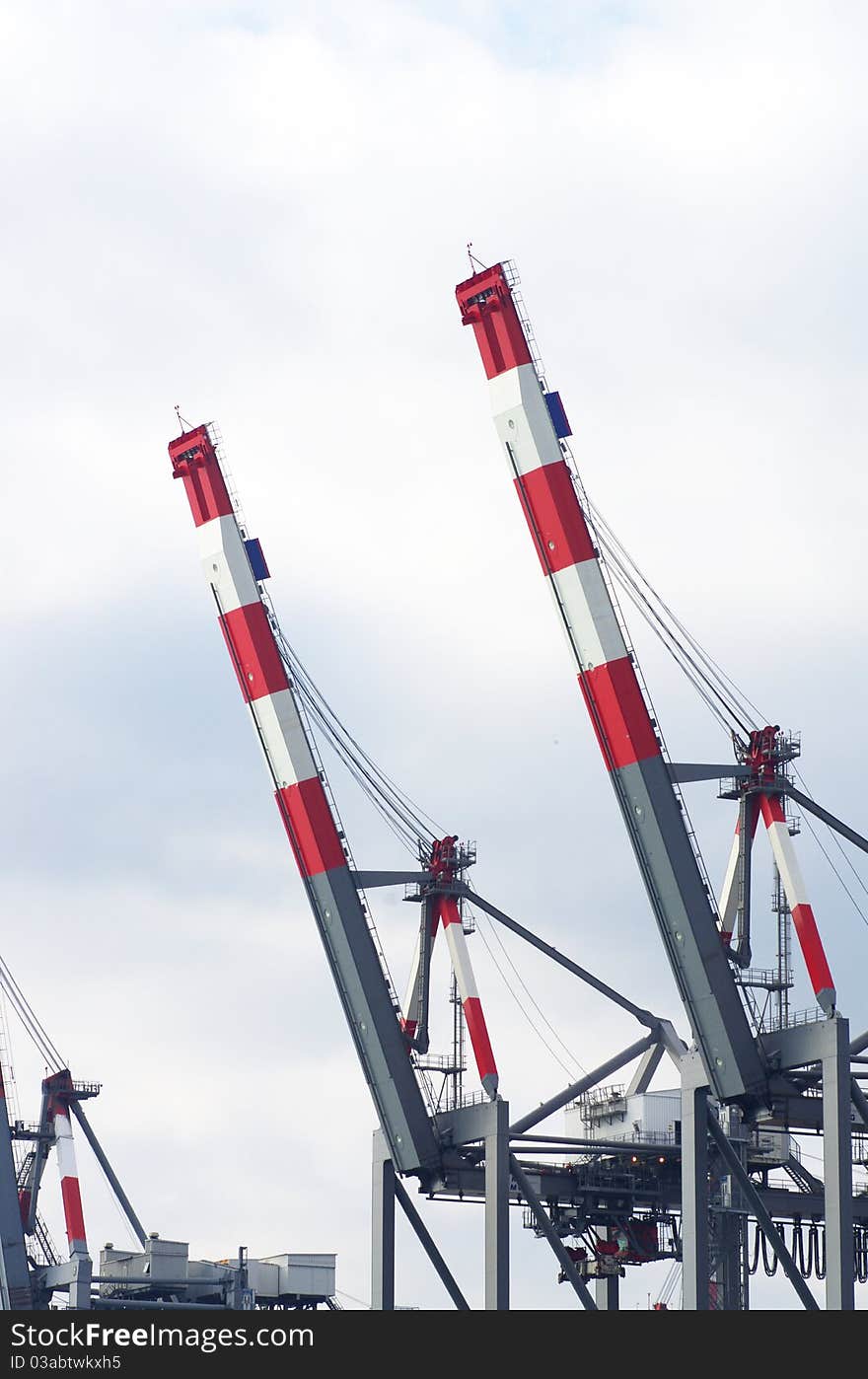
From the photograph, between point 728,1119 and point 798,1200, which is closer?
point 728,1119

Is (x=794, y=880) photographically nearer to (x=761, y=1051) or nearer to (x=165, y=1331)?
(x=761, y=1051)

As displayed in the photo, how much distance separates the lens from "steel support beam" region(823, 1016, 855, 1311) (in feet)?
145

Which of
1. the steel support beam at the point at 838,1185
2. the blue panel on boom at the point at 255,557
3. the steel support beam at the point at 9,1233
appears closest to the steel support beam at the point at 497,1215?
the steel support beam at the point at 838,1185

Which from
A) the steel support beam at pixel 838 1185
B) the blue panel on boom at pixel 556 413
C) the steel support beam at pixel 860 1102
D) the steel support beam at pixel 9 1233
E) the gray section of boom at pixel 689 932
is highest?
the blue panel on boom at pixel 556 413

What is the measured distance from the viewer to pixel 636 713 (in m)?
47.6

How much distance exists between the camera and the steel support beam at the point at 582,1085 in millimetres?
52094

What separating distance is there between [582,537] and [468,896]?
34.9ft

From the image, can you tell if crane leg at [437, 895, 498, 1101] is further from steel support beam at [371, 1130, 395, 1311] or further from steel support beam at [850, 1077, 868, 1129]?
steel support beam at [850, 1077, 868, 1129]

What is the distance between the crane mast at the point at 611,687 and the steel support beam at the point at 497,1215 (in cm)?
651

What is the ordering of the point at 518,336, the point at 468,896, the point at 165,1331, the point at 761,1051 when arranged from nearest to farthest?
the point at 165,1331
the point at 761,1051
the point at 518,336
the point at 468,896

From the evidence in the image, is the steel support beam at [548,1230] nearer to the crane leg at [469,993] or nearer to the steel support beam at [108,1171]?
the crane leg at [469,993]

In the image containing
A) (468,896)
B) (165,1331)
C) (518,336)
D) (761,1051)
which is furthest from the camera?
(468,896)

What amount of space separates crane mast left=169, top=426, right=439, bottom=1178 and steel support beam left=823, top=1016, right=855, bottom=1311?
11.8 m

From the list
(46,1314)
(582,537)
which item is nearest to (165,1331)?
(46,1314)
